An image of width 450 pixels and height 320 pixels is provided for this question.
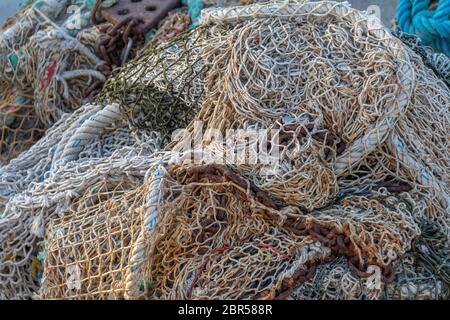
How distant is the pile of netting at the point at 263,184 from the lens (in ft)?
6.84

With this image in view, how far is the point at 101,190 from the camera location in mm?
2322


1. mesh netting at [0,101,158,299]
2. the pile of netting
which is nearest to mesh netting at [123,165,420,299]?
the pile of netting

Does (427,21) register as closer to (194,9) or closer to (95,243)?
(194,9)

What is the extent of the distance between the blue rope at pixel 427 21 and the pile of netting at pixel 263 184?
0.38 m

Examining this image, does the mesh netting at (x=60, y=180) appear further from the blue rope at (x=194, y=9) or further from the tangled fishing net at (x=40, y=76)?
the blue rope at (x=194, y=9)

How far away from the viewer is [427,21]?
2.87 meters

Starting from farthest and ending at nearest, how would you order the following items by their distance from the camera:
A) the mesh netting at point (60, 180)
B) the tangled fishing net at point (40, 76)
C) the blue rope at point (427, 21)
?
the tangled fishing net at point (40, 76)
the blue rope at point (427, 21)
the mesh netting at point (60, 180)

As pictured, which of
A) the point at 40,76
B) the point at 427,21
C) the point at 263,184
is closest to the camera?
the point at 263,184

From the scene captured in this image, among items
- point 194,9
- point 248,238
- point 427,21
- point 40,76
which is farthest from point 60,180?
point 427,21

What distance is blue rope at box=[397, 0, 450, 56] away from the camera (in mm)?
2816

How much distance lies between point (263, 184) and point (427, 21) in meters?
1.11

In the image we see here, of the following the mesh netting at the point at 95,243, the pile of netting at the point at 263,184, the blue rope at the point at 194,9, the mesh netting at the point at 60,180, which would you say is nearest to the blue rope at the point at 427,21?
the pile of netting at the point at 263,184

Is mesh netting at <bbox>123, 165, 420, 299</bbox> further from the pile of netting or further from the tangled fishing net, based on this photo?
the tangled fishing net
